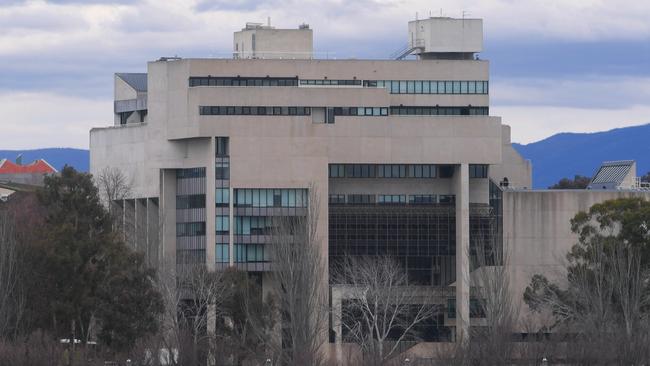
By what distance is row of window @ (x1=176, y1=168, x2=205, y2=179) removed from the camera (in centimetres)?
14050

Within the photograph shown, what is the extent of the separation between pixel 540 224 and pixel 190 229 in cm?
2247

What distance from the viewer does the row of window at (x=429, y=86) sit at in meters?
141

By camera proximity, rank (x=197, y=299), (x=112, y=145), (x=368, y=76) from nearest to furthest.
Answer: (x=197, y=299), (x=368, y=76), (x=112, y=145)

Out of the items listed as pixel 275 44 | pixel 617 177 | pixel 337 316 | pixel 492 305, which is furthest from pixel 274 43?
pixel 492 305

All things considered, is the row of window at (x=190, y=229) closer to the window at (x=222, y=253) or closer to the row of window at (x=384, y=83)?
the window at (x=222, y=253)

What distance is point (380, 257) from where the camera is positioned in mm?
139375

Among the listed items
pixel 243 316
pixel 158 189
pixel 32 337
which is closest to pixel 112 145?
pixel 158 189

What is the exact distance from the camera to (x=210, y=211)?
5428 inches

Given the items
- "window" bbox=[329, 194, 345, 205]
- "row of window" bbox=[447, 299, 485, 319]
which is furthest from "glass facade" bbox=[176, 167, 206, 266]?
"row of window" bbox=[447, 299, 485, 319]

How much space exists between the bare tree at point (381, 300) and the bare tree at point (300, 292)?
380 inches

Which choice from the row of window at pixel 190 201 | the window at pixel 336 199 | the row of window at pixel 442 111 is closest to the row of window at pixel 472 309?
the window at pixel 336 199

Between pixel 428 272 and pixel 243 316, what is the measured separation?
19.3m

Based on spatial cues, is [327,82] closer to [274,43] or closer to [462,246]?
[274,43]

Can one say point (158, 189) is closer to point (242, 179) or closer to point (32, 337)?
point (242, 179)
